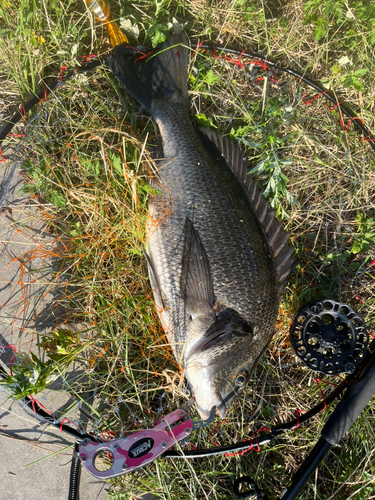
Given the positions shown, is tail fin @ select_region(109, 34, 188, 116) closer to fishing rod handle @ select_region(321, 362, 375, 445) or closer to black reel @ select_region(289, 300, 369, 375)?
black reel @ select_region(289, 300, 369, 375)

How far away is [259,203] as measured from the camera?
8.96 feet

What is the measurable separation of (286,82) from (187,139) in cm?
119

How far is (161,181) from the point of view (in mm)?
2611

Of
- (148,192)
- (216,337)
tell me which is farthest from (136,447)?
(148,192)

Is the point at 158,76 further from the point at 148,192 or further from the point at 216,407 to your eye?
the point at 216,407

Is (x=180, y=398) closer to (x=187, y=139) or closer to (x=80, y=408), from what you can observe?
(x=80, y=408)

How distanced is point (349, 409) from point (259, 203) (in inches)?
61.5

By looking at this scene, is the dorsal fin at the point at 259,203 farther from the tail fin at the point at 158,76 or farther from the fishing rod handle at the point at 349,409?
the fishing rod handle at the point at 349,409

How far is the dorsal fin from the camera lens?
267 cm

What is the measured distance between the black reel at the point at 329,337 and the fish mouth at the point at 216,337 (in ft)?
1.72

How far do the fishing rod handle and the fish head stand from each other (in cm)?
64

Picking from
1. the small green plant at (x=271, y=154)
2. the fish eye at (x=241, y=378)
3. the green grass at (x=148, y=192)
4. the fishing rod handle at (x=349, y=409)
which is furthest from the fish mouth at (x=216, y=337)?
the small green plant at (x=271, y=154)

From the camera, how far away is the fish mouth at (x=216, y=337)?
2.37 metres

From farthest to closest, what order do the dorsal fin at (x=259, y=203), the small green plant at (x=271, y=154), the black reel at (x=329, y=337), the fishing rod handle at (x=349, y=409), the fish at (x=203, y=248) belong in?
1. the small green plant at (x=271, y=154)
2. the dorsal fin at (x=259, y=203)
3. the black reel at (x=329, y=337)
4. the fish at (x=203, y=248)
5. the fishing rod handle at (x=349, y=409)
